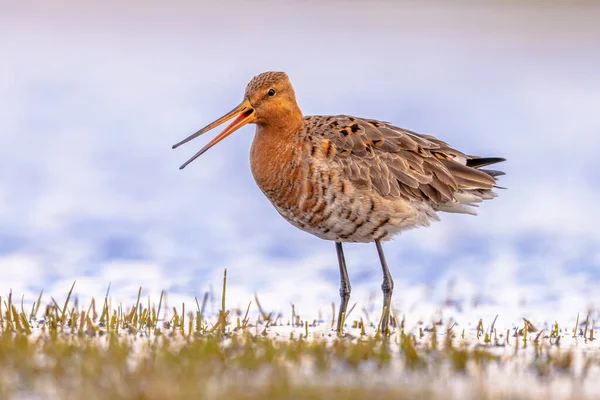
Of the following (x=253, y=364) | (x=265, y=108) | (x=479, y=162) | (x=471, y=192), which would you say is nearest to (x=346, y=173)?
(x=265, y=108)

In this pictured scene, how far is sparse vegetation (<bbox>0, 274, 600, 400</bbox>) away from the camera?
5.35m

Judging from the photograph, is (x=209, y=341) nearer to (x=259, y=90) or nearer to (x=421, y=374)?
(x=421, y=374)

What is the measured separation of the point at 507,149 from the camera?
15.5m

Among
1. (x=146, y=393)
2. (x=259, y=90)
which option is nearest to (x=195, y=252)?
(x=259, y=90)

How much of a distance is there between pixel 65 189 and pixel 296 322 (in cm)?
625

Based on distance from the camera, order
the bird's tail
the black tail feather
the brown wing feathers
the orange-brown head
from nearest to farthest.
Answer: the brown wing feathers < the orange-brown head < the bird's tail < the black tail feather

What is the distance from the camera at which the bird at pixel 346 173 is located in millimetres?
8242

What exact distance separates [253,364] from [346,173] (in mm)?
2782

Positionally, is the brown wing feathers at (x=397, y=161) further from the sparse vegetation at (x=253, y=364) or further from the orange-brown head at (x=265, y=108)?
the sparse vegetation at (x=253, y=364)

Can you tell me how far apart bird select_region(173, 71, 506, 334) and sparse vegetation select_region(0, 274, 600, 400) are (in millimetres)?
A: 1168

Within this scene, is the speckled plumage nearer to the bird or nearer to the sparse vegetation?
the bird

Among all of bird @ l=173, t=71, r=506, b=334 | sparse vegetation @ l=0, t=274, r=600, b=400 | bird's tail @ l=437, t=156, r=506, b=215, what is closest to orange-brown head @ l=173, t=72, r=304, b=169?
bird @ l=173, t=71, r=506, b=334

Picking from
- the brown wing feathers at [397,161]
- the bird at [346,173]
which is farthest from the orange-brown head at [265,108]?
the brown wing feathers at [397,161]

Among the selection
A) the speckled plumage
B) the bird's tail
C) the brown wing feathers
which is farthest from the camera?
the bird's tail
